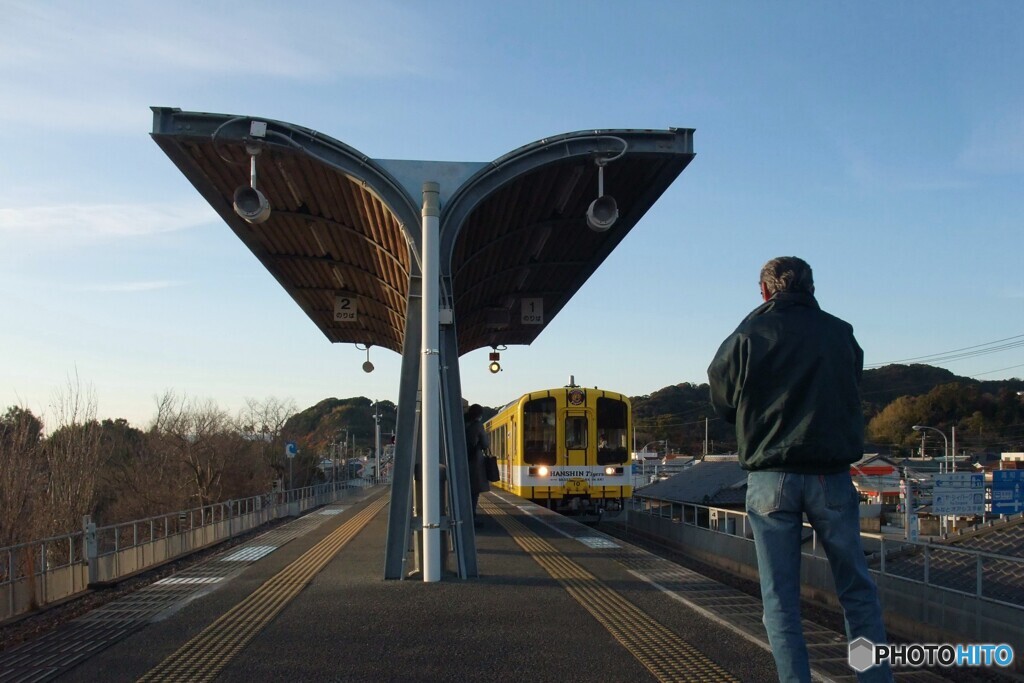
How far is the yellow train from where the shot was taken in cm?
2041

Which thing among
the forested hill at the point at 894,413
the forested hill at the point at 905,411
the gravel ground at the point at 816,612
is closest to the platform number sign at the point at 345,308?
the gravel ground at the point at 816,612

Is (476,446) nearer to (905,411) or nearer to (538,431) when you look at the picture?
(538,431)

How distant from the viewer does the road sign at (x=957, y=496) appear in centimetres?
1888

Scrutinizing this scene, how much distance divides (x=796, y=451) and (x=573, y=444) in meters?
17.2

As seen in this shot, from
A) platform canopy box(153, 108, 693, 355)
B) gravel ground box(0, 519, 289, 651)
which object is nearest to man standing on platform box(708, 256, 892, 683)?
gravel ground box(0, 519, 289, 651)

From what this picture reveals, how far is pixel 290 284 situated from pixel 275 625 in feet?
34.3

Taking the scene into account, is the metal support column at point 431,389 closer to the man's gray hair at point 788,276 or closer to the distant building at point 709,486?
the man's gray hair at point 788,276

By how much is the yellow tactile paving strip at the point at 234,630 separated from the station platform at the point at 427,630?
17 mm

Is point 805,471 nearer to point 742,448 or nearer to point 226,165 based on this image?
point 742,448

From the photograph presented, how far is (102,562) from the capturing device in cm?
1306

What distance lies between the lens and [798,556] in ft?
11.2

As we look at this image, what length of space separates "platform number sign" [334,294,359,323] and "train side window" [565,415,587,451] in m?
6.05

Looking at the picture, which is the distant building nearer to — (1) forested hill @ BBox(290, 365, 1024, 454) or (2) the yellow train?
(2) the yellow train

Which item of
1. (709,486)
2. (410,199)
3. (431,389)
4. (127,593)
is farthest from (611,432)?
(127,593)
